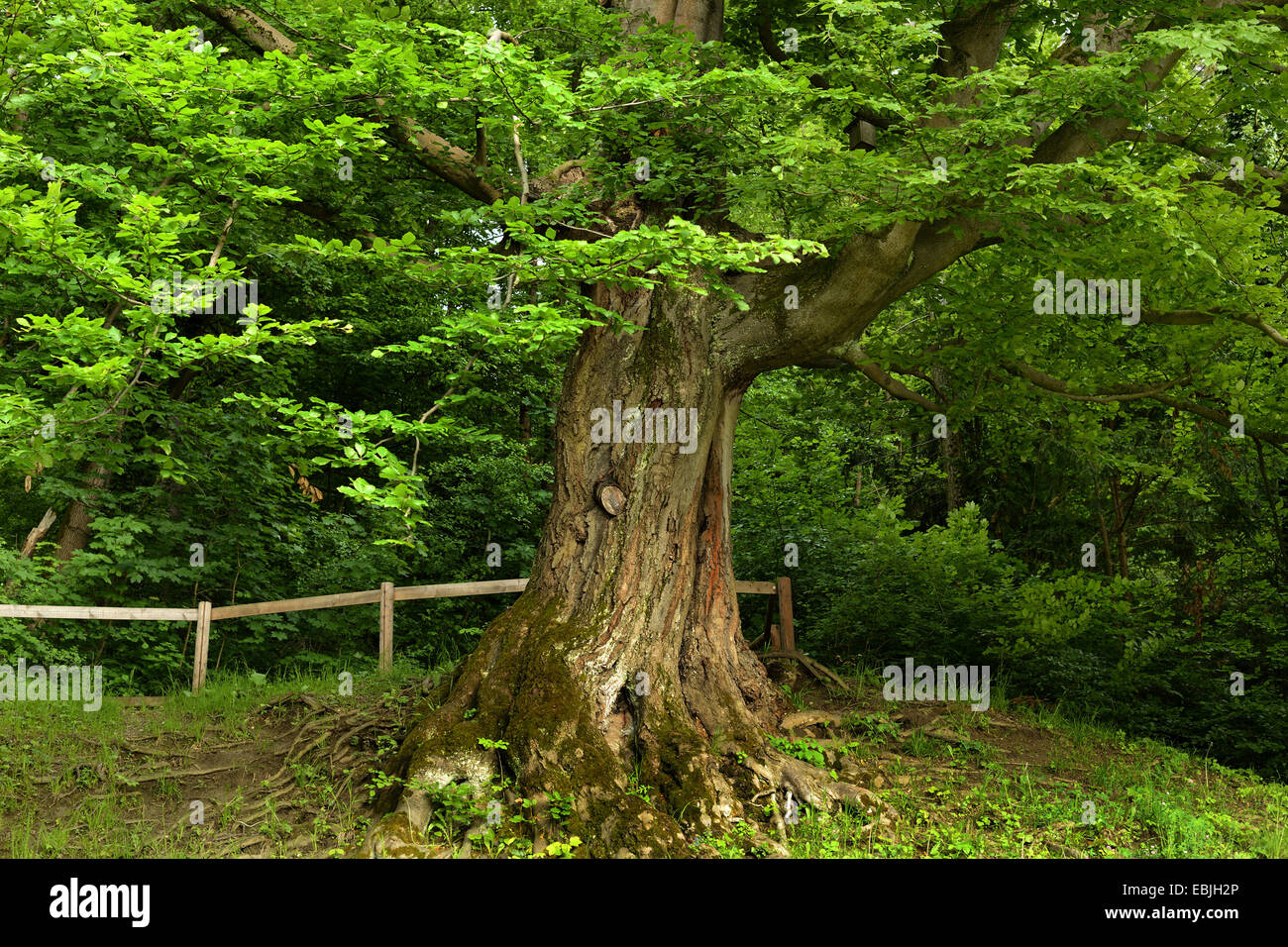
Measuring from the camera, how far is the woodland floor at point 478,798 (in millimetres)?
5941

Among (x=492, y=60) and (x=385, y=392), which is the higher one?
(x=492, y=60)

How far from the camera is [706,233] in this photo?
23.2ft

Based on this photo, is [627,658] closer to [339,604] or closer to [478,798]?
[478,798]

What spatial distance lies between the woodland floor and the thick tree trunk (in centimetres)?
26

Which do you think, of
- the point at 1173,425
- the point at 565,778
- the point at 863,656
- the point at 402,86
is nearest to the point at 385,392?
the point at 863,656

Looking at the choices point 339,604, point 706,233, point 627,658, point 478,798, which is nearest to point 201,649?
point 339,604

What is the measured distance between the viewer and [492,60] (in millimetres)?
5469

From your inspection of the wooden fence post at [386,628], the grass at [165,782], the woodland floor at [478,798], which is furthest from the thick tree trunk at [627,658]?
the wooden fence post at [386,628]

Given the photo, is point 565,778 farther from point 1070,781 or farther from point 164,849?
point 1070,781

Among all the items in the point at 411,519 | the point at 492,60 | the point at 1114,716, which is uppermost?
the point at 492,60

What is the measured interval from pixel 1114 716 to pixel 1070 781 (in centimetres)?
337

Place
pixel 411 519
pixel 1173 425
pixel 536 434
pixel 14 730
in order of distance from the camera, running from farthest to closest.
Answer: pixel 536 434 → pixel 1173 425 → pixel 14 730 → pixel 411 519

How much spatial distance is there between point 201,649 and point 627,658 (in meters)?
4.87

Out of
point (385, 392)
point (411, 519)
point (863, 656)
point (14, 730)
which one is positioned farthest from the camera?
point (385, 392)
